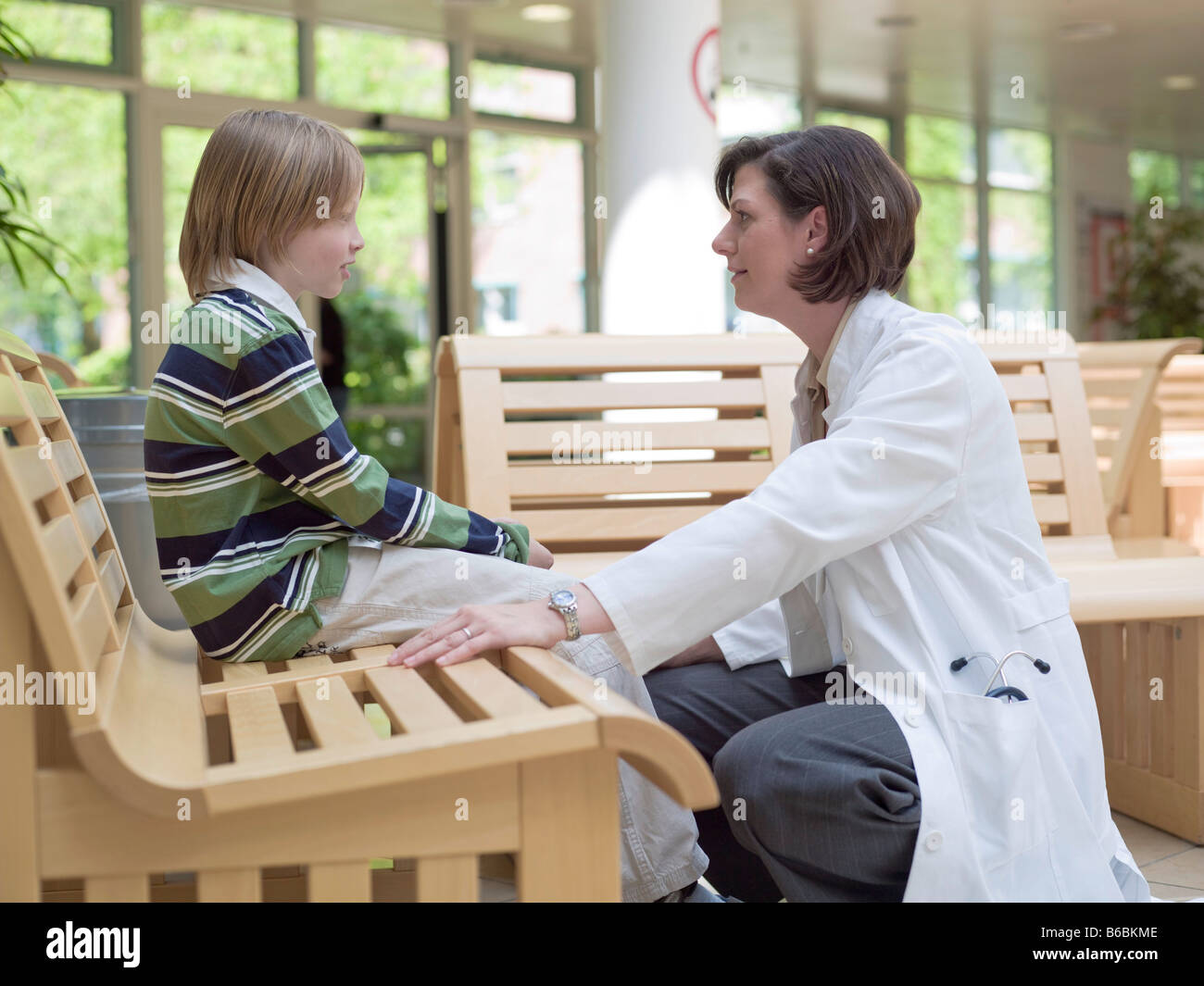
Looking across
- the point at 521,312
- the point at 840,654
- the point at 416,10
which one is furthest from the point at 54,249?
the point at 840,654

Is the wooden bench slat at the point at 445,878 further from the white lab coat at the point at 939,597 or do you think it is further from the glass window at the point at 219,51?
the glass window at the point at 219,51

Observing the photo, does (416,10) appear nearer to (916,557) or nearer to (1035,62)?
(1035,62)

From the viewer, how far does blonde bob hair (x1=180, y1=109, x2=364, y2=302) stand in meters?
1.80

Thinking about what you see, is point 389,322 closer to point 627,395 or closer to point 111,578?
point 627,395

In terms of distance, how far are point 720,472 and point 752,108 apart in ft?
29.4

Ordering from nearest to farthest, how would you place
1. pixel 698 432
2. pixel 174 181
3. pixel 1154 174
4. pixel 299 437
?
1. pixel 299 437
2. pixel 698 432
3. pixel 174 181
4. pixel 1154 174

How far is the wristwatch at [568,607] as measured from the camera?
1593 millimetres

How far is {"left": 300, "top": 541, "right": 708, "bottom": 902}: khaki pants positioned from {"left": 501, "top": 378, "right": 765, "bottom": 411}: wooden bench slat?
994 mm

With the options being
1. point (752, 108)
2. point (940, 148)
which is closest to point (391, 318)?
point (752, 108)

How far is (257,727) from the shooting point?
136 cm

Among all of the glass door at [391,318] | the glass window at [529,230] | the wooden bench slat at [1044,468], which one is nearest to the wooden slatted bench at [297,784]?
the wooden bench slat at [1044,468]

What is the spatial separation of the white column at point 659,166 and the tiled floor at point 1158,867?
10.5ft

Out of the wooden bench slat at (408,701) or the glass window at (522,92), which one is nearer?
the wooden bench slat at (408,701)
